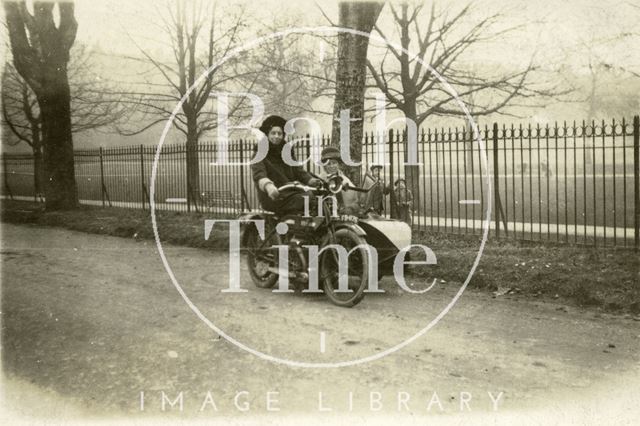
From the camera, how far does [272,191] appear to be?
6.42 m

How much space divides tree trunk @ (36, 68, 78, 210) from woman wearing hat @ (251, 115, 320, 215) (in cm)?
1201

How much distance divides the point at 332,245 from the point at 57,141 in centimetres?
1307

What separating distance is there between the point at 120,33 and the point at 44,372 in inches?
751

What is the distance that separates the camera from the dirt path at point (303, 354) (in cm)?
387

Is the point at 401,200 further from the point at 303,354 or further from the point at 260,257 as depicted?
the point at 303,354

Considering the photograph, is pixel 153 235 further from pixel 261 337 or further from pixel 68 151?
pixel 261 337

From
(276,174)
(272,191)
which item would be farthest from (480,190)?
(272,191)

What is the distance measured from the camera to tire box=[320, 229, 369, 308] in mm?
6262

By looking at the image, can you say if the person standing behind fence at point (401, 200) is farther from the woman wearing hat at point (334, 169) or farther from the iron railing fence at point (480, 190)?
the woman wearing hat at point (334, 169)

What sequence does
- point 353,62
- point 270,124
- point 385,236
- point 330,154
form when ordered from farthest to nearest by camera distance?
1. point 353,62
2. point 330,154
3. point 270,124
4. point 385,236

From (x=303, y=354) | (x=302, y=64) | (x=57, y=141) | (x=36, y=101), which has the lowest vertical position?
(x=303, y=354)

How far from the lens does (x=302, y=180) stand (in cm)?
724

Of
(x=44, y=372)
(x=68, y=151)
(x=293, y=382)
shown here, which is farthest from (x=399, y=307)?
(x=68, y=151)

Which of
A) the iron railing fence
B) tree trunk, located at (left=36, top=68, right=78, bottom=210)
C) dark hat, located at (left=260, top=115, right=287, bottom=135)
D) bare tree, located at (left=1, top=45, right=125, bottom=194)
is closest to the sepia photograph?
dark hat, located at (left=260, top=115, right=287, bottom=135)
